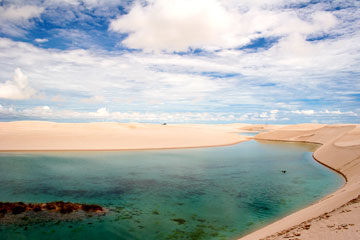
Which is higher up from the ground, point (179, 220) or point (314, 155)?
point (314, 155)

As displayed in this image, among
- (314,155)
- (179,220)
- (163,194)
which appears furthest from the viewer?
(314,155)

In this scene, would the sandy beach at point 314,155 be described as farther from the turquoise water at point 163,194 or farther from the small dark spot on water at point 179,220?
the small dark spot on water at point 179,220

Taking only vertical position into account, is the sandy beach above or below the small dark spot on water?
above

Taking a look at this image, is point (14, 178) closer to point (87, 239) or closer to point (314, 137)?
point (87, 239)

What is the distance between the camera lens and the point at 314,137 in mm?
59469

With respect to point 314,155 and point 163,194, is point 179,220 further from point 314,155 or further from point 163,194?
point 314,155

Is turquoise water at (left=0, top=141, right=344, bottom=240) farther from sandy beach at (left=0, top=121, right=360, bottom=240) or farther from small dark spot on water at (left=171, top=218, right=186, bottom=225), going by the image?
sandy beach at (left=0, top=121, right=360, bottom=240)

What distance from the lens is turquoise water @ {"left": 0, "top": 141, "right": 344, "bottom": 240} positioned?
1007cm

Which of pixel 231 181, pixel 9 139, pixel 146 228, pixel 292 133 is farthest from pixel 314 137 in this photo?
pixel 9 139

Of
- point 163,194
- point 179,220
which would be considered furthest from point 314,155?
point 179,220

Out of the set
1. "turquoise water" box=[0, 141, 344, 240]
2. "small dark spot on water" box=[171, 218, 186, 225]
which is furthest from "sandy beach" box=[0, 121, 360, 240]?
"small dark spot on water" box=[171, 218, 186, 225]

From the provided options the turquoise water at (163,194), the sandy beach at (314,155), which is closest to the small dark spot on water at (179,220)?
the turquoise water at (163,194)

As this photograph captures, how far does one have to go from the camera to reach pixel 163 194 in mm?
15070

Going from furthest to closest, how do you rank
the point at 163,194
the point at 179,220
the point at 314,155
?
the point at 314,155, the point at 163,194, the point at 179,220
